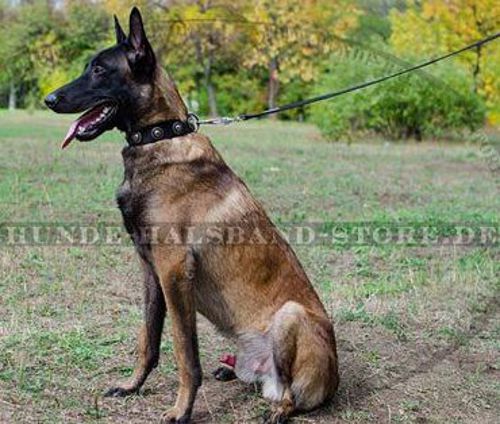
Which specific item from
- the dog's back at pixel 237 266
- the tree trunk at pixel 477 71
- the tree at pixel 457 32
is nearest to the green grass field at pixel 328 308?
the dog's back at pixel 237 266

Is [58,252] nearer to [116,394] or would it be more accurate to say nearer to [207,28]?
[116,394]

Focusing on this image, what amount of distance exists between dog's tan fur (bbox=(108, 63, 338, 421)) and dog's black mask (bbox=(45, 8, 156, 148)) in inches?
5.2

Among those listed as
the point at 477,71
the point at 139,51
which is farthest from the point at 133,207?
the point at 477,71

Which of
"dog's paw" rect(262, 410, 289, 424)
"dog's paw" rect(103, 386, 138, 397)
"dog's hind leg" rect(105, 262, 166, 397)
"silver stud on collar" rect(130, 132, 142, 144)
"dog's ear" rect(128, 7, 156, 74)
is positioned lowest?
"dog's paw" rect(262, 410, 289, 424)

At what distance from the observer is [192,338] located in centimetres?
413

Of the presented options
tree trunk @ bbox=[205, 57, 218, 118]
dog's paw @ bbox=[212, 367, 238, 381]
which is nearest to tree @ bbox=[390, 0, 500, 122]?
tree trunk @ bbox=[205, 57, 218, 118]

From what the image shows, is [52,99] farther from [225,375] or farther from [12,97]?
[12,97]

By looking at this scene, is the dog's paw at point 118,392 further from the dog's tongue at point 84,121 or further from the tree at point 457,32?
the tree at point 457,32

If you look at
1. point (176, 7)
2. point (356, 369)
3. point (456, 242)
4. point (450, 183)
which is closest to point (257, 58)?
point (176, 7)

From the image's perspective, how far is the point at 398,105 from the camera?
75.5 ft

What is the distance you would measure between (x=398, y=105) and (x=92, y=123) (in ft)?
64.7

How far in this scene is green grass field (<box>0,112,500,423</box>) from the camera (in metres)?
4.46

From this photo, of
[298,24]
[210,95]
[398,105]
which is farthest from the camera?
[210,95]

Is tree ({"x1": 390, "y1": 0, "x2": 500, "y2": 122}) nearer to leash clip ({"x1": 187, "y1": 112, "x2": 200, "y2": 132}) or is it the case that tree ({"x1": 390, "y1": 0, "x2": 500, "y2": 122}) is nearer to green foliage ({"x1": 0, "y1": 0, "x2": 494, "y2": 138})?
green foliage ({"x1": 0, "y1": 0, "x2": 494, "y2": 138})
